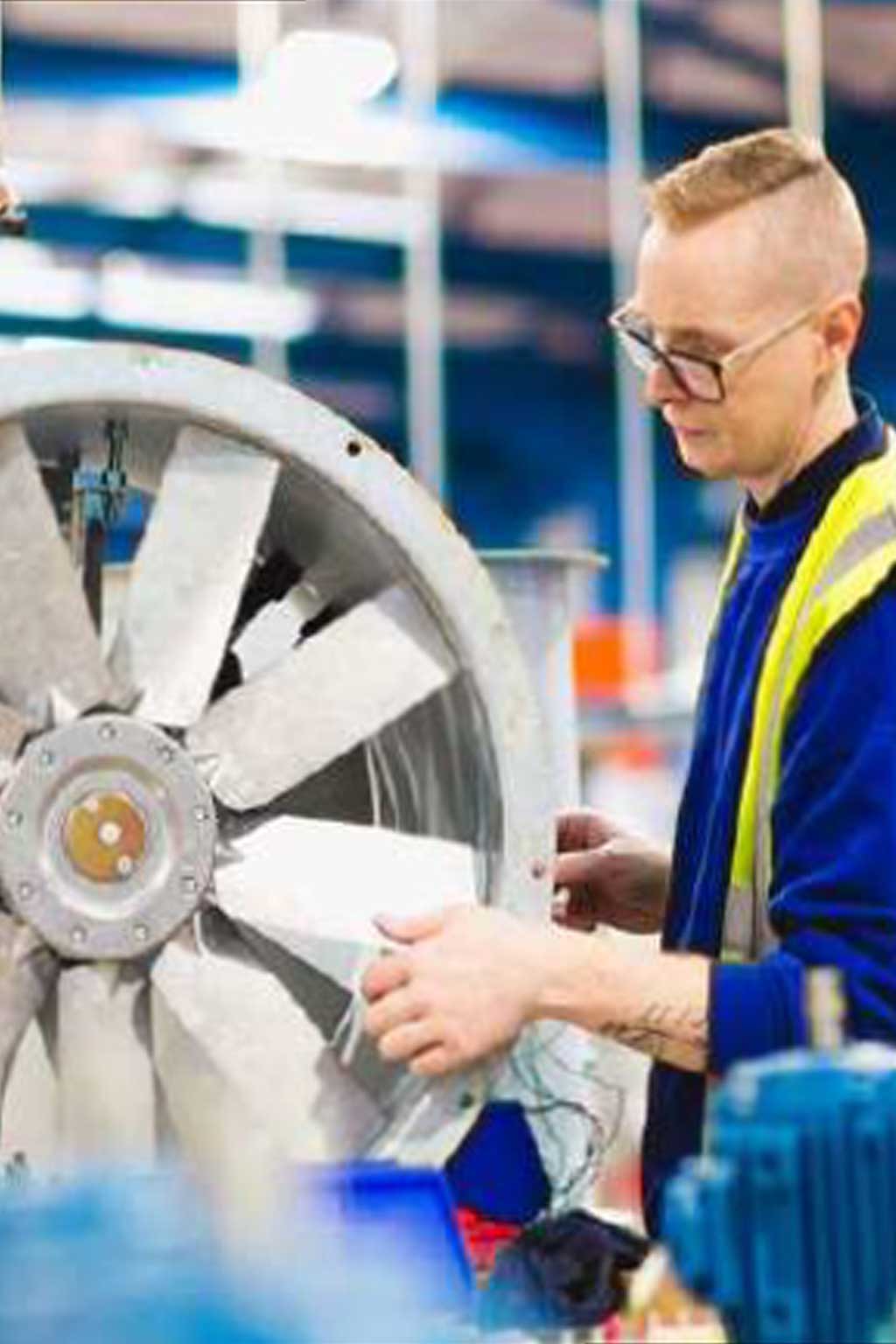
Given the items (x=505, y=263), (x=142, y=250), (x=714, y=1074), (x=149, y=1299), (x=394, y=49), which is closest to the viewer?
(x=149, y=1299)

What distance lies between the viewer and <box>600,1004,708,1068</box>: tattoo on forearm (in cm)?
195

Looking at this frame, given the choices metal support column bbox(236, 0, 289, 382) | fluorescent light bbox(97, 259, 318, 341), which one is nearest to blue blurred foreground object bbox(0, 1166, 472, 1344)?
metal support column bbox(236, 0, 289, 382)

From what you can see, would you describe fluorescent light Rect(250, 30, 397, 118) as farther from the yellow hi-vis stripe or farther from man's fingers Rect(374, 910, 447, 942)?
man's fingers Rect(374, 910, 447, 942)

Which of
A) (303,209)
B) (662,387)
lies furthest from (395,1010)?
(303,209)

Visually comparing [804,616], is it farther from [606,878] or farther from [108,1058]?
[108,1058]

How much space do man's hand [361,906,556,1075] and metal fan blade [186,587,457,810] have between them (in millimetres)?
189

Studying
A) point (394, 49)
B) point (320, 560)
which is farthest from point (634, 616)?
point (320, 560)

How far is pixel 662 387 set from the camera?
2160 millimetres

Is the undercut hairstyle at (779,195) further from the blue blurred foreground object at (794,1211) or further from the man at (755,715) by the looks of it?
the blue blurred foreground object at (794,1211)

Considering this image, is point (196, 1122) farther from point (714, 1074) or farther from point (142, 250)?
point (142, 250)

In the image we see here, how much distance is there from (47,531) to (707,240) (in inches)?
23.9

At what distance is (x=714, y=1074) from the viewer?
2.01 meters

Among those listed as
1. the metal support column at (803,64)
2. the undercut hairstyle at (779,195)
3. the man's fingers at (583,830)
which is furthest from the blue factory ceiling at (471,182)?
the undercut hairstyle at (779,195)

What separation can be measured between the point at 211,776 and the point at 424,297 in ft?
22.2
